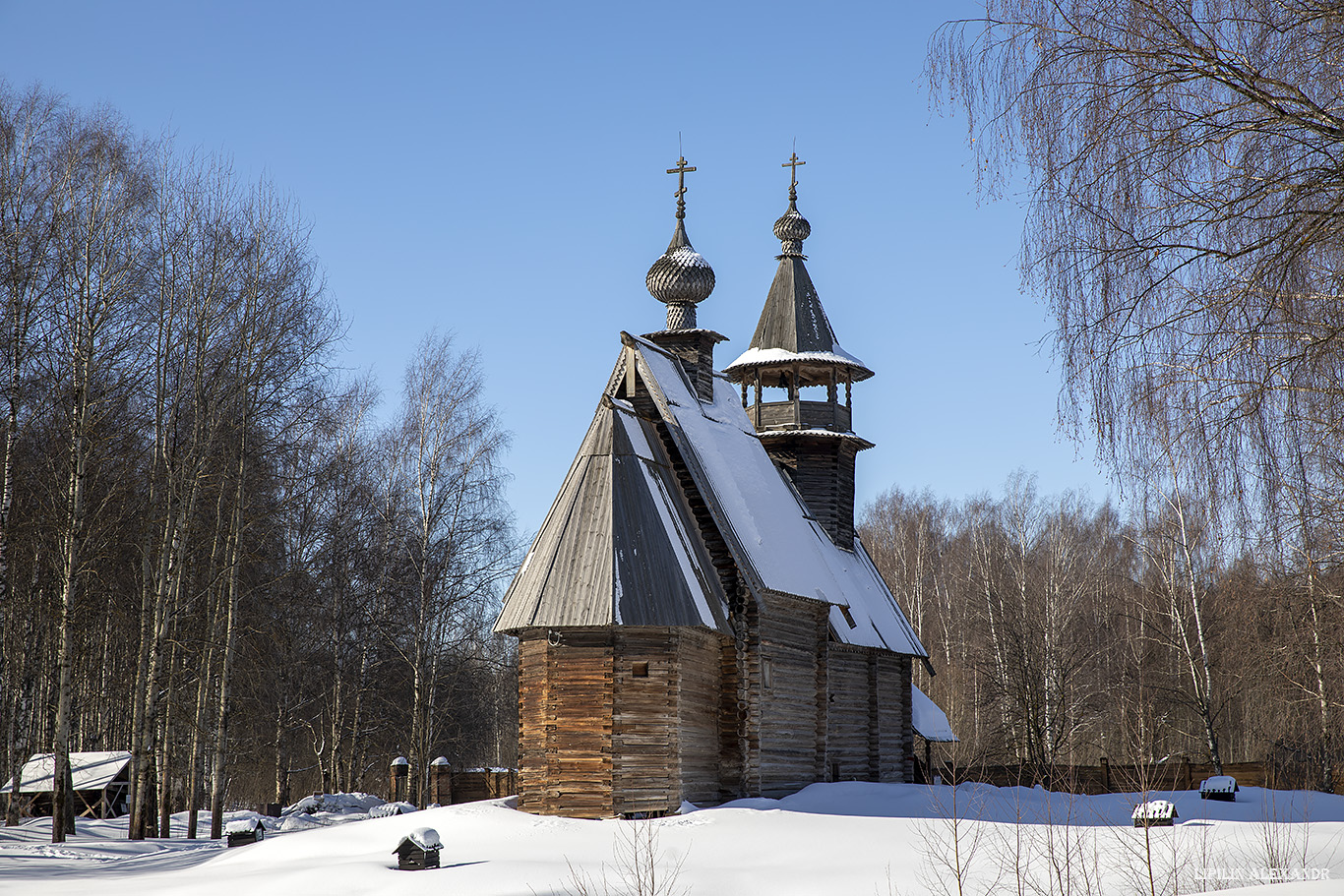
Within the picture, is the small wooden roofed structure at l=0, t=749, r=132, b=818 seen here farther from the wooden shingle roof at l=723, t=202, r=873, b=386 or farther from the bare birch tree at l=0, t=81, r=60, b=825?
the wooden shingle roof at l=723, t=202, r=873, b=386

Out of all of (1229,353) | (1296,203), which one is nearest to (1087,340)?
(1229,353)

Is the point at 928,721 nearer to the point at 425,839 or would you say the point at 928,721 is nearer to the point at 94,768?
the point at 425,839

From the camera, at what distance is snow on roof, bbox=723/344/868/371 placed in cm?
2739

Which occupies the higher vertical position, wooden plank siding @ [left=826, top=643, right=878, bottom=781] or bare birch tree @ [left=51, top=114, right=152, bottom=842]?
bare birch tree @ [left=51, top=114, right=152, bottom=842]

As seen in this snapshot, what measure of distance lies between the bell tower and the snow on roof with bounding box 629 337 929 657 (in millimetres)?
1267

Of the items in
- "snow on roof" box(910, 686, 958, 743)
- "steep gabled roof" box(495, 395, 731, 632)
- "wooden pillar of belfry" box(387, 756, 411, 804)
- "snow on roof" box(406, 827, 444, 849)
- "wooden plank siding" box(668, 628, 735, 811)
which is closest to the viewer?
"snow on roof" box(406, 827, 444, 849)

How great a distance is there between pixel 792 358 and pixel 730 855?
1534 centimetres

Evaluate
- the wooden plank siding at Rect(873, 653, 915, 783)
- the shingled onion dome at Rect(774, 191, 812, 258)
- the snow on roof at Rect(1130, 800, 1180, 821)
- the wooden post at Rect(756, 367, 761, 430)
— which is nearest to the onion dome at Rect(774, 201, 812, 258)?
the shingled onion dome at Rect(774, 191, 812, 258)

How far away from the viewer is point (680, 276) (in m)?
24.2

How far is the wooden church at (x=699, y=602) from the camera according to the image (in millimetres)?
17266

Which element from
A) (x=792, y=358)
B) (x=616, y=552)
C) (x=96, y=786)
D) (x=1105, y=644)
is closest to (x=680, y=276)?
(x=792, y=358)

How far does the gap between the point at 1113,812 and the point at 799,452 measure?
10912mm

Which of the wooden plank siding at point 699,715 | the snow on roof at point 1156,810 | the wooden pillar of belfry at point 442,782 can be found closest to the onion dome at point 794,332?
the wooden plank siding at point 699,715

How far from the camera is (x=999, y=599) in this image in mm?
36844
